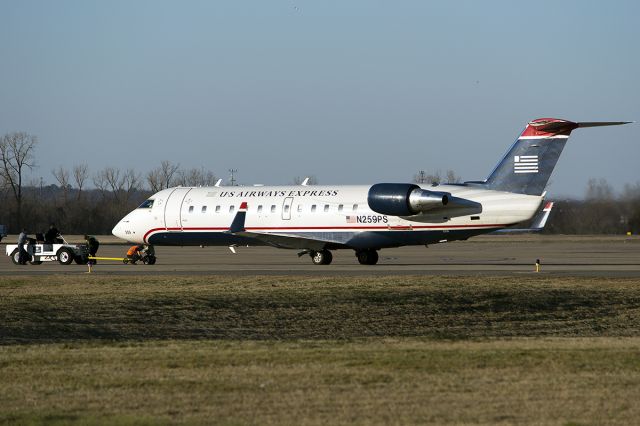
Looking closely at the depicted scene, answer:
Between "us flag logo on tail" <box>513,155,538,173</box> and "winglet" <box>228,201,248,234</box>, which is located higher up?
"us flag logo on tail" <box>513,155,538,173</box>

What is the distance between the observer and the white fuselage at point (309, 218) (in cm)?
4081

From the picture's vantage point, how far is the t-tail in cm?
4003

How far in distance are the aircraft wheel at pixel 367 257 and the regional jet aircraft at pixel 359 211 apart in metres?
0.04

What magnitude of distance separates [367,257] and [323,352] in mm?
27401

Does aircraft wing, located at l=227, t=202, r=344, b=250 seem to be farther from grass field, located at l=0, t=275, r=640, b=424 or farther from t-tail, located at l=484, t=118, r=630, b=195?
grass field, located at l=0, t=275, r=640, b=424

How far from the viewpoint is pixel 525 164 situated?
40312 mm

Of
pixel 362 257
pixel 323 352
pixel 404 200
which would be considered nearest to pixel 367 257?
pixel 362 257

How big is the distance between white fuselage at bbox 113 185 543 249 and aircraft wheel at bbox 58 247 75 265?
346 centimetres

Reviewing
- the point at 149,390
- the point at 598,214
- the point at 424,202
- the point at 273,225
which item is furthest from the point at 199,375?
the point at 598,214

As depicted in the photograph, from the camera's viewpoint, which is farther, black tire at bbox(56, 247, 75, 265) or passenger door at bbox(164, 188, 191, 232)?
passenger door at bbox(164, 188, 191, 232)

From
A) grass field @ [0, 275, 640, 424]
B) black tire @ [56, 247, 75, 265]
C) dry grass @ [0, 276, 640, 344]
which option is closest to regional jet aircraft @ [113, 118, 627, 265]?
black tire @ [56, 247, 75, 265]

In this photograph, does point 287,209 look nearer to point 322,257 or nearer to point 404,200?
point 322,257

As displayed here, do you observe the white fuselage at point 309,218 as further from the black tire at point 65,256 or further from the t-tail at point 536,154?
the black tire at point 65,256

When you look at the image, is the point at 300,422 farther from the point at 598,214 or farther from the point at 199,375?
the point at 598,214
